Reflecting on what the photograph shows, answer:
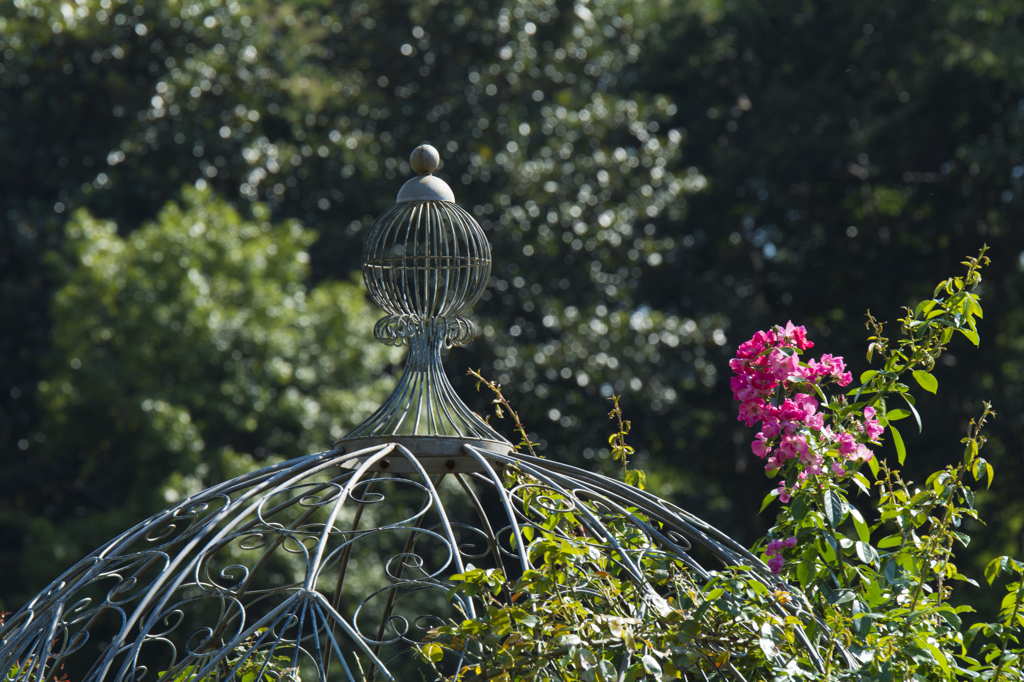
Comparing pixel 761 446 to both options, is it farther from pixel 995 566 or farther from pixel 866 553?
pixel 995 566

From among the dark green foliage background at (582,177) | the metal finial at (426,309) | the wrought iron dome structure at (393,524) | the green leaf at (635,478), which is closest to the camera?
the wrought iron dome structure at (393,524)

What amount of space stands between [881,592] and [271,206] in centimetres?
895

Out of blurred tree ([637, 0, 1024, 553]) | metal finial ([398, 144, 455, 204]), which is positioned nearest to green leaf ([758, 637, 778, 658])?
metal finial ([398, 144, 455, 204])

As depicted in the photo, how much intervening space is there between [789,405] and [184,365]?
6.52 m

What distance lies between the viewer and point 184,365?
8.09 metres

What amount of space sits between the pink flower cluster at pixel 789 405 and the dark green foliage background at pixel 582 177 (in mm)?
6411

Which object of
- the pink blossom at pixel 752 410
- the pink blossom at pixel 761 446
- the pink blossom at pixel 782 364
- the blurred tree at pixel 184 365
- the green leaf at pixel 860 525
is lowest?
the blurred tree at pixel 184 365

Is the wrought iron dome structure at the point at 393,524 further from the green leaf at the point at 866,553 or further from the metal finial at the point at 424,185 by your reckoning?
the green leaf at the point at 866,553

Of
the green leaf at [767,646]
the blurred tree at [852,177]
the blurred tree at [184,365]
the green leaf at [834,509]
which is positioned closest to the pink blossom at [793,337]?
the green leaf at [834,509]

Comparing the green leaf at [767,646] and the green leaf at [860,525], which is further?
the green leaf at [860,525]

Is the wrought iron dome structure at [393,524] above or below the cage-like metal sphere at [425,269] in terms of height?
below

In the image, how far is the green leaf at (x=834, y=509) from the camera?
225 cm

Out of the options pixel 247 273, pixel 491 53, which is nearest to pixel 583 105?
pixel 491 53

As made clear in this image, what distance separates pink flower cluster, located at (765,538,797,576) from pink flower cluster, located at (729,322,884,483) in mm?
103
